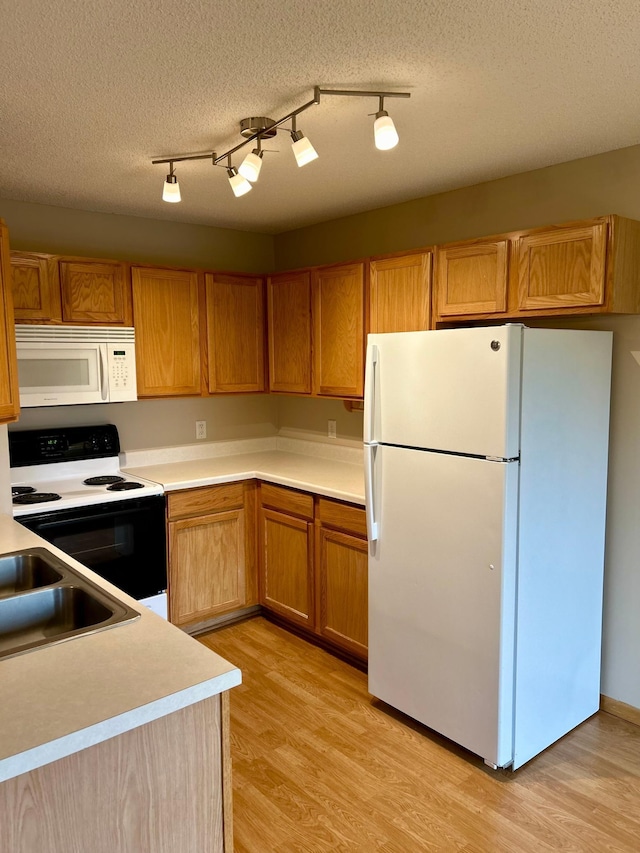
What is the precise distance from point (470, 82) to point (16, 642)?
2096 millimetres

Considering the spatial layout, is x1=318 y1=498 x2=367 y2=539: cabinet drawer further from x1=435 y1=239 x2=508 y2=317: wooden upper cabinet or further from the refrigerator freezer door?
x1=435 y1=239 x2=508 y2=317: wooden upper cabinet

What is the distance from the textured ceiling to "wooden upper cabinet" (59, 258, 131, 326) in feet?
1.34

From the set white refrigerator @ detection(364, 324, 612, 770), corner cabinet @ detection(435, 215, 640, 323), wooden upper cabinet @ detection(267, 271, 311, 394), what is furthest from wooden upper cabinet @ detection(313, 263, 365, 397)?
white refrigerator @ detection(364, 324, 612, 770)

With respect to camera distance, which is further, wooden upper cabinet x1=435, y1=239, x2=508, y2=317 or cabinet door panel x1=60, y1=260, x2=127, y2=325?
cabinet door panel x1=60, y1=260, x2=127, y2=325

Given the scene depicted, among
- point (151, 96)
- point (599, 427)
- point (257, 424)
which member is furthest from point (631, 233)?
point (257, 424)

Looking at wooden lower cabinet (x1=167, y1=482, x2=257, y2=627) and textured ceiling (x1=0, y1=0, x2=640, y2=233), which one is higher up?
textured ceiling (x1=0, y1=0, x2=640, y2=233)

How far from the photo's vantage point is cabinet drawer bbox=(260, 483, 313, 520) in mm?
3318

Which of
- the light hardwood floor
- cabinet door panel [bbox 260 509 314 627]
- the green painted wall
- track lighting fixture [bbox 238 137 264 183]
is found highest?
the green painted wall

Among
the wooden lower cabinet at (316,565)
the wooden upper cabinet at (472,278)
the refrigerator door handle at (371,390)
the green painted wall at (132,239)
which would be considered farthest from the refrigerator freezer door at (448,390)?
the green painted wall at (132,239)

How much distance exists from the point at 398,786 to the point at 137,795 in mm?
1370

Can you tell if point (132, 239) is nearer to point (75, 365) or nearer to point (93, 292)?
point (93, 292)

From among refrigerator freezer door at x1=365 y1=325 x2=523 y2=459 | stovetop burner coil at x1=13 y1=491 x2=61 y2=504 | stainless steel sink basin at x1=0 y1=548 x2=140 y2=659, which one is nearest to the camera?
stainless steel sink basin at x1=0 y1=548 x2=140 y2=659

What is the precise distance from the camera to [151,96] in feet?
6.49

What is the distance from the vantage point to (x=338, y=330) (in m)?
3.43
